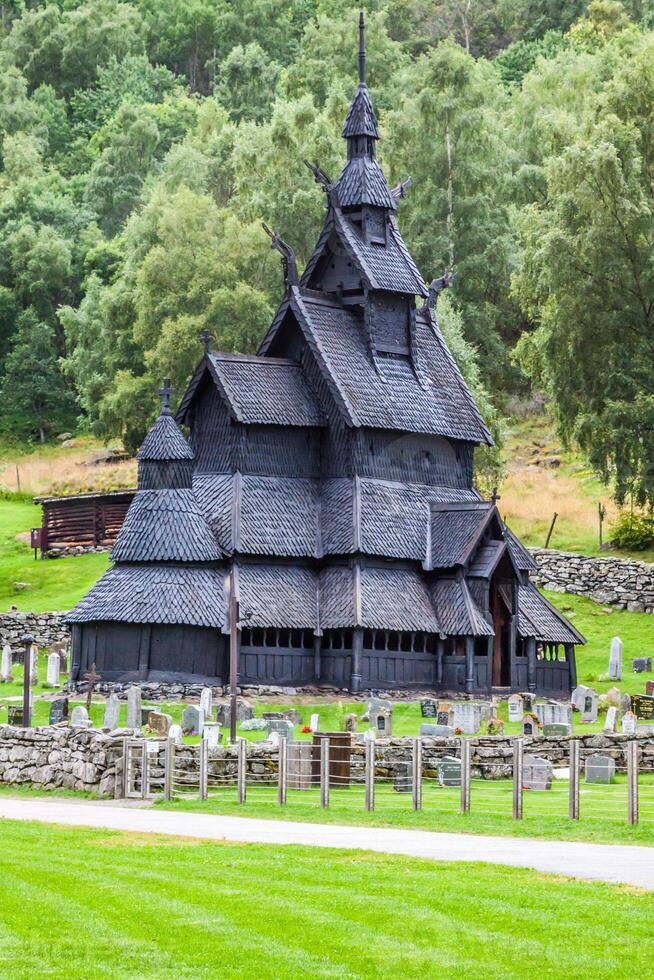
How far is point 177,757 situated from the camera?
34688 mm

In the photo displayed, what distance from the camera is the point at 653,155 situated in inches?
2970

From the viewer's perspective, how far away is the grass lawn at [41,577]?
68125 mm

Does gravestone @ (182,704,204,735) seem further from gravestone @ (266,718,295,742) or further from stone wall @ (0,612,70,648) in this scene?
stone wall @ (0,612,70,648)

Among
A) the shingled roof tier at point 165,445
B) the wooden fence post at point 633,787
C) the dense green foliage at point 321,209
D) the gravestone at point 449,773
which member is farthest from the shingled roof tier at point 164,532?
the wooden fence post at point 633,787

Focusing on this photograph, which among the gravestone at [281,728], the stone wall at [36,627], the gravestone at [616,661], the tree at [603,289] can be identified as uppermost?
the tree at [603,289]

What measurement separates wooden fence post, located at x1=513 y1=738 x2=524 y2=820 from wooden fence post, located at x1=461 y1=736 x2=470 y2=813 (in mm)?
772

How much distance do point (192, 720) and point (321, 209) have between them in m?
50.8

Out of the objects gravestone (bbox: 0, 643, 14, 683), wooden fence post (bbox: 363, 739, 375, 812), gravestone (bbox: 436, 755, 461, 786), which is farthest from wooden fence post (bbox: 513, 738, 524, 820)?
gravestone (bbox: 0, 643, 14, 683)

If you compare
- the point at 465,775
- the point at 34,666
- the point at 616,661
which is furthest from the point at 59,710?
the point at 465,775

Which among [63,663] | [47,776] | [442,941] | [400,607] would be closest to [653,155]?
[400,607]

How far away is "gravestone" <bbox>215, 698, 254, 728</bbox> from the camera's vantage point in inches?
1881

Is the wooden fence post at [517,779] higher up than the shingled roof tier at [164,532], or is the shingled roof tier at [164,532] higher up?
the shingled roof tier at [164,532]

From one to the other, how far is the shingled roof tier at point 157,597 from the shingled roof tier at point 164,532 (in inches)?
17.0

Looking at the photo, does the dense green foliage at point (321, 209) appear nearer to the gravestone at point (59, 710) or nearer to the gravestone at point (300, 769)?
the gravestone at point (59, 710)
